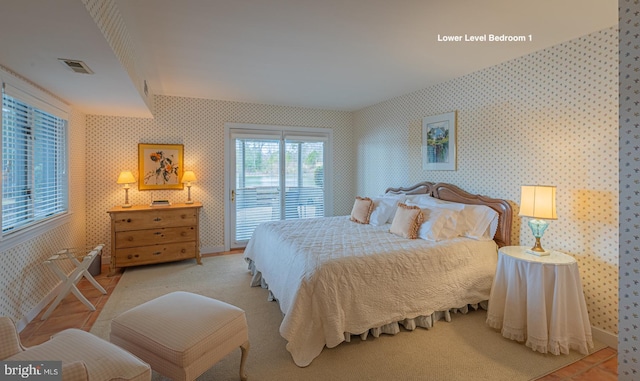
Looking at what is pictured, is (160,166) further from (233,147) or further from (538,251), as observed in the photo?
(538,251)

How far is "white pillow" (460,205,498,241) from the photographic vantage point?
3.12 metres

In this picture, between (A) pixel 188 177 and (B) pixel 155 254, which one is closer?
(B) pixel 155 254

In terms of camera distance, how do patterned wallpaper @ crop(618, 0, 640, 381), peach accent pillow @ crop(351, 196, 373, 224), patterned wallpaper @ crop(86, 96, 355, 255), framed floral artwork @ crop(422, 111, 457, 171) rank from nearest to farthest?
patterned wallpaper @ crop(618, 0, 640, 381)
framed floral artwork @ crop(422, 111, 457, 171)
peach accent pillow @ crop(351, 196, 373, 224)
patterned wallpaper @ crop(86, 96, 355, 255)

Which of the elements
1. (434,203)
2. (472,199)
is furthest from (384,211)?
(472,199)

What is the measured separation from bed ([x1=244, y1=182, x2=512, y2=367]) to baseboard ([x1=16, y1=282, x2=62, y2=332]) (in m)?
2.05

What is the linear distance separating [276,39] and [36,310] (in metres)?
3.34

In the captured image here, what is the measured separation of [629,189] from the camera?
1271mm

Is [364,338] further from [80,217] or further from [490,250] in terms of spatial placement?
[80,217]

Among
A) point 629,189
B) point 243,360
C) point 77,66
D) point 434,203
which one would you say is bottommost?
point 243,360

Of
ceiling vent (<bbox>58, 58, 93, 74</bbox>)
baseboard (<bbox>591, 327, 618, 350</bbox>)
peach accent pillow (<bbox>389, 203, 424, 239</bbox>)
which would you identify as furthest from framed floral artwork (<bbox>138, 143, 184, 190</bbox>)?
baseboard (<bbox>591, 327, 618, 350</bbox>)

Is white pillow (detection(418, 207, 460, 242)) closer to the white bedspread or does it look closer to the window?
the white bedspread

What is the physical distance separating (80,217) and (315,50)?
3.78 meters

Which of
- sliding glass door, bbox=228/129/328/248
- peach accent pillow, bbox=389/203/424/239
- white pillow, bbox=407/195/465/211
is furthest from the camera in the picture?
sliding glass door, bbox=228/129/328/248

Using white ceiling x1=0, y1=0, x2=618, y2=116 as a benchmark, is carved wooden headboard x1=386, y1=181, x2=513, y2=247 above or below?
below
